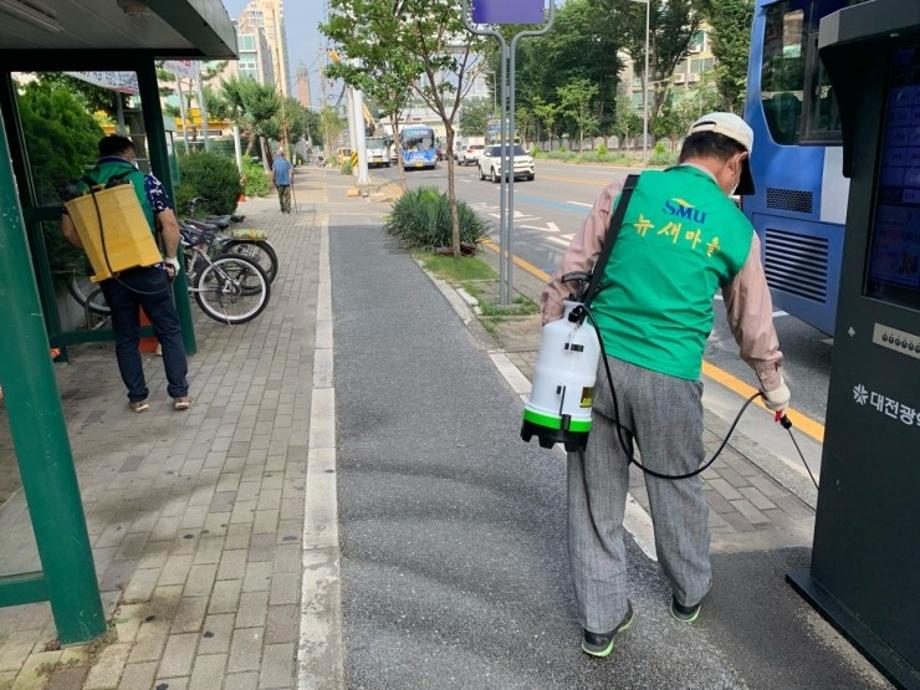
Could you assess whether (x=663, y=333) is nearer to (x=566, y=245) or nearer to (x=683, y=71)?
(x=566, y=245)

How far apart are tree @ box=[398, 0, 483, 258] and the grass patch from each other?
101 centimetres

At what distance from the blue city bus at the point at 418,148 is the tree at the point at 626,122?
695 inches

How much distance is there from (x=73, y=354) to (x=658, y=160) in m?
37.1

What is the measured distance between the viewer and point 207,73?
2855 centimetres

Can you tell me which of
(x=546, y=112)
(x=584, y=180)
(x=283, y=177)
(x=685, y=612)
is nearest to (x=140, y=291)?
(x=685, y=612)

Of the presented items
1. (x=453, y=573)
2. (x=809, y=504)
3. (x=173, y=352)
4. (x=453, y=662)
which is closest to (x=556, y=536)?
(x=453, y=573)

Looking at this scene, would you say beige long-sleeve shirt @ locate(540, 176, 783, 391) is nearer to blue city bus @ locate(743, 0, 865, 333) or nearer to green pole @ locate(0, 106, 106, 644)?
green pole @ locate(0, 106, 106, 644)

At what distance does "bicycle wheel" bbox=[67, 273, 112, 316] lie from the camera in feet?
23.7

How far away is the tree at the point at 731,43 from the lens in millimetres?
39719

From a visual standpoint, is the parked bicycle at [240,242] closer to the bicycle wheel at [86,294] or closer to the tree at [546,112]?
the bicycle wheel at [86,294]

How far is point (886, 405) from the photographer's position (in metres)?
2.46

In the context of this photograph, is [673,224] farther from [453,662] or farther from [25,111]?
[25,111]

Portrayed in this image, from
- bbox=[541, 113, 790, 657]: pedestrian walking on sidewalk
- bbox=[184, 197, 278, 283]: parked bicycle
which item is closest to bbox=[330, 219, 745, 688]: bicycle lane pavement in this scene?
bbox=[541, 113, 790, 657]: pedestrian walking on sidewalk

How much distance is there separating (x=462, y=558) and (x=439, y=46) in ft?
28.2
